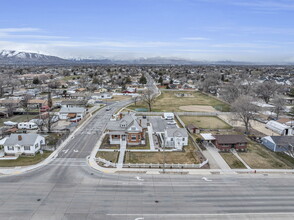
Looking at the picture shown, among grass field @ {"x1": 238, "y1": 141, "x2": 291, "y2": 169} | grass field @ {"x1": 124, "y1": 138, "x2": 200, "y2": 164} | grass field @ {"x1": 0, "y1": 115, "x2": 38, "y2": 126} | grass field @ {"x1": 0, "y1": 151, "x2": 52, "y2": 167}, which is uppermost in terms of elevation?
grass field @ {"x1": 238, "y1": 141, "x2": 291, "y2": 169}

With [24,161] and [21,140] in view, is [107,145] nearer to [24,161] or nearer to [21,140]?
[24,161]

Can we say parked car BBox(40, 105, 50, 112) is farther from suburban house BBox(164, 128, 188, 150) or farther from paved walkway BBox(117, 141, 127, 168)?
suburban house BBox(164, 128, 188, 150)

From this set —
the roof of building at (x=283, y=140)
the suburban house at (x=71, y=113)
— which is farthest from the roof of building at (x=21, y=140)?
the roof of building at (x=283, y=140)

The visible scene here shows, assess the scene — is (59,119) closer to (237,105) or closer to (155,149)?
(155,149)

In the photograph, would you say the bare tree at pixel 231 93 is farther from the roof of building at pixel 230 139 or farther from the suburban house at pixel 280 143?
the roof of building at pixel 230 139

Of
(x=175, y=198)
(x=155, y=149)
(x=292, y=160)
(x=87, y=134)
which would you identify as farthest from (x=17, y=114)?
(x=292, y=160)

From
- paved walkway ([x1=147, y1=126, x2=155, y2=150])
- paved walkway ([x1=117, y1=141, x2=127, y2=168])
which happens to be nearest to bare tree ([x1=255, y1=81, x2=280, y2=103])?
paved walkway ([x1=147, y1=126, x2=155, y2=150])

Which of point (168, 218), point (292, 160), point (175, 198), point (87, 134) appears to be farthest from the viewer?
point (87, 134)
